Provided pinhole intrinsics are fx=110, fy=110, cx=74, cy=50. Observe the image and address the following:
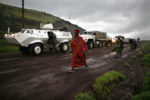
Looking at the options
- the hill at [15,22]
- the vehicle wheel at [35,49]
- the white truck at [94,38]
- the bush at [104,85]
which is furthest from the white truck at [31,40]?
the hill at [15,22]

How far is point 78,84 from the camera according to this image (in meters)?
3.77

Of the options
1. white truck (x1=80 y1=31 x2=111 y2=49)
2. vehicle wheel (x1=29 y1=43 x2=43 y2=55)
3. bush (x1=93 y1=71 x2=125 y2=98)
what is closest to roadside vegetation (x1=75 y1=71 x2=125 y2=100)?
bush (x1=93 y1=71 x2=125 y2=98)

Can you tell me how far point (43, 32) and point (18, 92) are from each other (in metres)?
→ 7.99

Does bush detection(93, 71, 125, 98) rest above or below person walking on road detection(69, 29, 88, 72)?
below

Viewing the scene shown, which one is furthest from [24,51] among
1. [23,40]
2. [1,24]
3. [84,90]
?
[1,24]

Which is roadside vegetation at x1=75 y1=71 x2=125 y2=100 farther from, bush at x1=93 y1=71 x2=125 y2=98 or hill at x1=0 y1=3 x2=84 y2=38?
hill at x1=0 y1=3 x2=84 y2=38

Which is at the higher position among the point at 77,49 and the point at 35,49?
the point at 77,49

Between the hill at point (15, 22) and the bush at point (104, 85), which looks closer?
the bush at point (104, 85)

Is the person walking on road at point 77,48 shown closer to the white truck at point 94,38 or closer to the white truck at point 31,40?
the white truck at point 31,40

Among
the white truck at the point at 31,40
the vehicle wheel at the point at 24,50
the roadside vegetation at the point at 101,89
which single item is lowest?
the roadside vegetation at the point at 101,89

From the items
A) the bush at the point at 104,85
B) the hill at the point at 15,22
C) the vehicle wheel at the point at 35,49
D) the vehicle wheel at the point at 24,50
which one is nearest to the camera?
the bush at the point at 104,85

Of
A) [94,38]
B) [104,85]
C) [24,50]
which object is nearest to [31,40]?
[24,50]

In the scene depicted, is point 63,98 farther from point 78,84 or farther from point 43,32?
point 43,32

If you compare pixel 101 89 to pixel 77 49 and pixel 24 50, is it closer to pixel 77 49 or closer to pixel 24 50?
pixel 77 49
